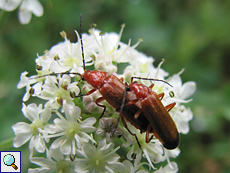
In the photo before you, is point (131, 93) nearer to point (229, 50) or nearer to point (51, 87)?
point (51, 87)

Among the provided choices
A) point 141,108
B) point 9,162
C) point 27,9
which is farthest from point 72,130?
point 27,9

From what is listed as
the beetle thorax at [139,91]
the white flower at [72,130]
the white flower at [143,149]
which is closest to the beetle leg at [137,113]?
the beetle thorax at [139,91]

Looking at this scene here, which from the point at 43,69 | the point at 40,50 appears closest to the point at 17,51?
the point at 40,50

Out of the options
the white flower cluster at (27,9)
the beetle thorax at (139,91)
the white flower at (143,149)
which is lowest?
the white flower at (143,149)

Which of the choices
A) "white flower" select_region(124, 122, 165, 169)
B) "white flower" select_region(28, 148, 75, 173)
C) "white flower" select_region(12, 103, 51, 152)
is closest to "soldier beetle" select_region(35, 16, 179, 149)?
"white flower" select_region(124, 122, 165, 169)

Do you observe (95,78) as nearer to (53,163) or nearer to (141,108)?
(141,108)

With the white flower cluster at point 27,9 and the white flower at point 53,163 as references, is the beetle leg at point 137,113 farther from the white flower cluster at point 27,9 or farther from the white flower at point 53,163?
the white flower cluster at point 27,9

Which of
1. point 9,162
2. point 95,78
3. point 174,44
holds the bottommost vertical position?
point 9,162
